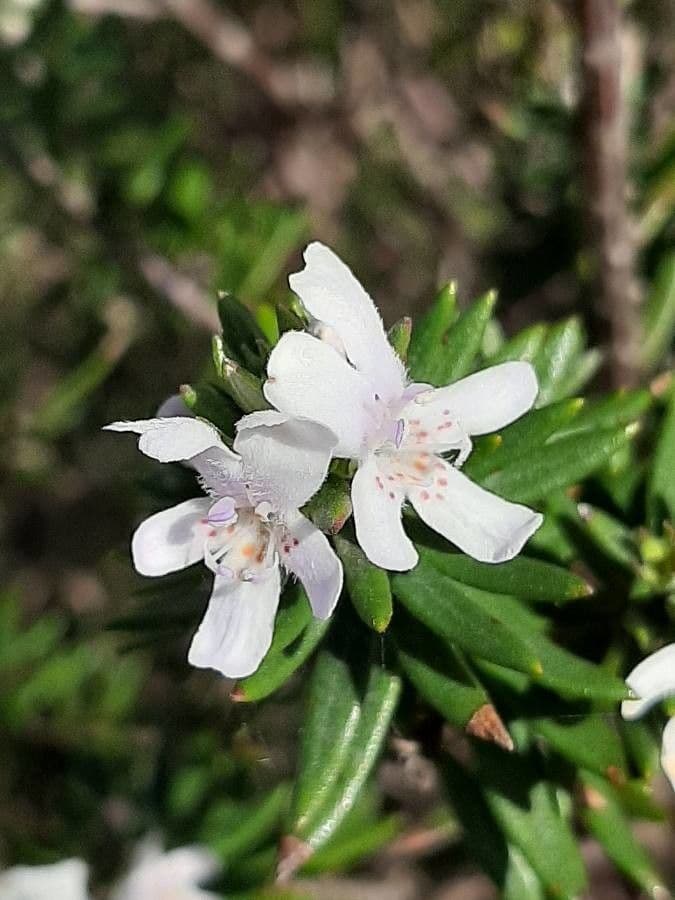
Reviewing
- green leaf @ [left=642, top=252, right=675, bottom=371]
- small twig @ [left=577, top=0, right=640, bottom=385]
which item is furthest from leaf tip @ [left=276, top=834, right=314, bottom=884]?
green leaf @ [left=642, top=252, right=675, bottom=371]

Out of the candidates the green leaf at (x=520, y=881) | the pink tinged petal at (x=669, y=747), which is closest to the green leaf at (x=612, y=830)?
the green leaf at (x=520, y=881)

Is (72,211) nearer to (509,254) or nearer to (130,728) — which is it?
(509,254)

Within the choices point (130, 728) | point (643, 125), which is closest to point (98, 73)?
point (643, 125)

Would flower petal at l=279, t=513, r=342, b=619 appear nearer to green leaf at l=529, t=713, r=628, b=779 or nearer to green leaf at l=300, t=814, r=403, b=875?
green leaf at l=529, t=713, r=628, b=779

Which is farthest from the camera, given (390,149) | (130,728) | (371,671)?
(390,149)

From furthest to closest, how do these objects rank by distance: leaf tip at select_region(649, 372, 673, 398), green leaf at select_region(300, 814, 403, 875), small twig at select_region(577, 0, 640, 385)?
green leaf at select_region(300, 814, 403, 875) → small twig at select_region(577, 0, 640, 385) → leaf tip at select_region(649, 372, 673, 398)
